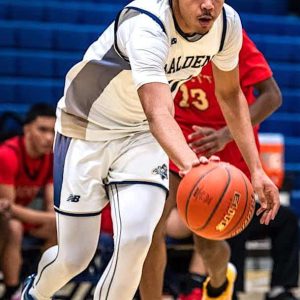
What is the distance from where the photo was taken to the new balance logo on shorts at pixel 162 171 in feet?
11.9

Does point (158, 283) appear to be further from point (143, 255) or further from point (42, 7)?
point (42, 7)

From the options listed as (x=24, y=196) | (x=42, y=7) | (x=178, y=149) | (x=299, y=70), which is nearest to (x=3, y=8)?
(x=42, y=7)

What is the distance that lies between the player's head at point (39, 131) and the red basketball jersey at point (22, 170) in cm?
5

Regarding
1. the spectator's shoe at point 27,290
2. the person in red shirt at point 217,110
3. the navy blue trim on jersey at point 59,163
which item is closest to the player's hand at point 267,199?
the navy blue trim on jersey at point 59,163

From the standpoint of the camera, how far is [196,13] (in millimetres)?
3307

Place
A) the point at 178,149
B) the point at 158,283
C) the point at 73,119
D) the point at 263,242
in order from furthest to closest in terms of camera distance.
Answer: the point at 263,242 < the point at 158,283 < the point at 73,119 < the point at 178,149

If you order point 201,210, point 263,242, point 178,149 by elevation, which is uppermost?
point 178,149

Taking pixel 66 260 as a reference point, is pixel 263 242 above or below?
below

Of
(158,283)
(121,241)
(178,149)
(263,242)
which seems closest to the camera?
(178,149)

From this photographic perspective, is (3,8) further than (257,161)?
Yes

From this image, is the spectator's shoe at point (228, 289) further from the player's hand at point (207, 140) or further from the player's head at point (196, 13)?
the player's head at point (196, 13)

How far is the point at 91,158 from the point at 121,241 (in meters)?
0.38

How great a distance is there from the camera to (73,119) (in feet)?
12.2

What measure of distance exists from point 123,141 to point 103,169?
14 centimetres
